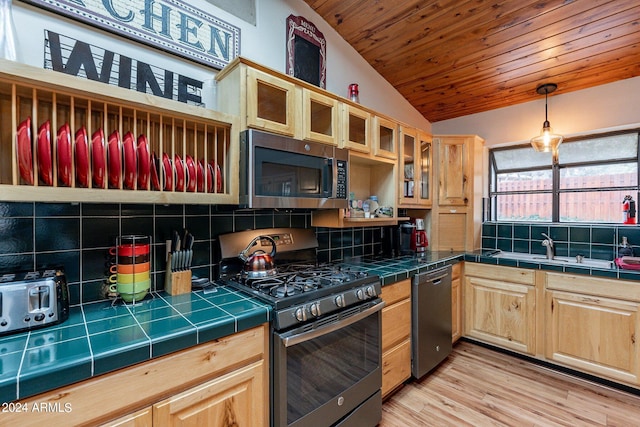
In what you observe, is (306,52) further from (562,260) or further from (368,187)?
(562,260)

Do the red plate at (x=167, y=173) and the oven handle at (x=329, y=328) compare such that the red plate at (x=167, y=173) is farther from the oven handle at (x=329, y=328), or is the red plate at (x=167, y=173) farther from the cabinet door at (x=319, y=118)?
the oven handle at (x=329, y=328)

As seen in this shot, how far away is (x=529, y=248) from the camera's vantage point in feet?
9.69

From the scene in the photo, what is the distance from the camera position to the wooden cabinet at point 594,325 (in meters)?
2.04

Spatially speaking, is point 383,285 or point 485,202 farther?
point 485,202

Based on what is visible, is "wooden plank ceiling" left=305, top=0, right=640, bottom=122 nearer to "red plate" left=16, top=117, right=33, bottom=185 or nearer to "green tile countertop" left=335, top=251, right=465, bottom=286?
"green tile countertop" left=335, top=251, right=465, bottom=286

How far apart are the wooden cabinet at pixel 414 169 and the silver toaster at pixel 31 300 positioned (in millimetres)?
2232

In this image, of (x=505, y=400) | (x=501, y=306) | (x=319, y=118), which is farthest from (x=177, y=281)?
(x=501, y=306)

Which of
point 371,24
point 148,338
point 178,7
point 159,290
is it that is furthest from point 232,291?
point 371,24

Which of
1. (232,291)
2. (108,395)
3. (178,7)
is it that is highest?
(178,7)

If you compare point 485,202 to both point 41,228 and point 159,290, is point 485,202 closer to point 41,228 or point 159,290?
point 159,290

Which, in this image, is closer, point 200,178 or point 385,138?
point 200,178

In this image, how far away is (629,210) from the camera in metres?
2.50

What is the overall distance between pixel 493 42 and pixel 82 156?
2781 mm

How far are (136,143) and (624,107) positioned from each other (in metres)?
3.69
